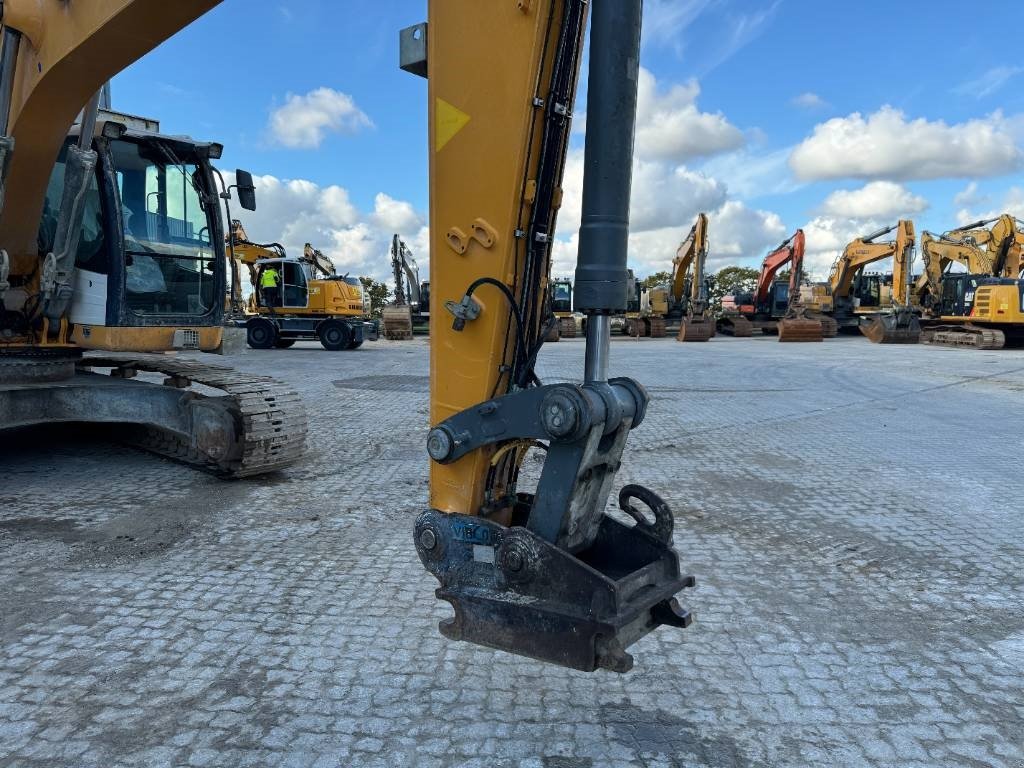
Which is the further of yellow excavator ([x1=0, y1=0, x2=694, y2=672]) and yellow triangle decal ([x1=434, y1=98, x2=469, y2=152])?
yellow triangle decal ([x1=434, y1=98, x2=469, y2=152])

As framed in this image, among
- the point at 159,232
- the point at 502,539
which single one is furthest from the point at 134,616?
the point at 159,232

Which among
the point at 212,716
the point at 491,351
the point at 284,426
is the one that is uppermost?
the point at 491,351

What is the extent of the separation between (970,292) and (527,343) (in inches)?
993

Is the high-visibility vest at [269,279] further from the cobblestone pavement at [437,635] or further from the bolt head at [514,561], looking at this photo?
the bolt head at [514,561]

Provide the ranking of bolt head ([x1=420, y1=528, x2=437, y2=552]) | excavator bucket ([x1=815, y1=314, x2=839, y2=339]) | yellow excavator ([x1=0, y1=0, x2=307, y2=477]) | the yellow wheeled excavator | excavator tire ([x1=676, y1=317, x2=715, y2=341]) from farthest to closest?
excavator bucket ([x1=815, y1=314, x2=839, y2=339]) → excavator tire ([x1=676, y1=317, x2=715, y2=341]) → yellow excavator ([x1=0, y1=0, x2=307, y2=477]) → bolt head ([x1=420, y1=528, x2=437, y2=552]) → the yellow wheeled excavator

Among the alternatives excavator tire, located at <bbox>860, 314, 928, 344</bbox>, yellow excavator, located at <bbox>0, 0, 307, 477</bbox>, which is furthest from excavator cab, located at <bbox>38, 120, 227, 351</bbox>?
excavator tire, located at <bbox>860, 314, 928, 344</bbox>

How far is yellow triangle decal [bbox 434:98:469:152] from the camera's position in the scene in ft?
8.92

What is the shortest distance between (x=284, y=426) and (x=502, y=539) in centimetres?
395

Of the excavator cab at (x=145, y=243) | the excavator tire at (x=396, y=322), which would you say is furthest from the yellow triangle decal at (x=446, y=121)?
the excavator tire at (x=396, y=322)

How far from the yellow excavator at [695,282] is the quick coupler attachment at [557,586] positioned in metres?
26.1

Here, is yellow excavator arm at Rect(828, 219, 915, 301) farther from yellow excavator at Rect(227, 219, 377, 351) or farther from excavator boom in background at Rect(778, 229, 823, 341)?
yellow excavator at Rect(227, 219, 377, 351)

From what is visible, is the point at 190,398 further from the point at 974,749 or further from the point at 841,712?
the point at 974,749

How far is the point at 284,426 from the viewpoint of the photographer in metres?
5.97

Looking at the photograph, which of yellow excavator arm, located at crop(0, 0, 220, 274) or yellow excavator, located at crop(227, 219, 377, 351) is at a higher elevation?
yellow excavator arm, located at crop(0, 0, 220, 274)
